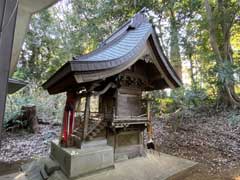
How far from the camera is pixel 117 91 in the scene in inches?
164

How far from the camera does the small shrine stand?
3.37 meters

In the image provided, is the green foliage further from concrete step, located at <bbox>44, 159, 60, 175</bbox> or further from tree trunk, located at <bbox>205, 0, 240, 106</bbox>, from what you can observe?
tree trunk, located at <bbox>205, 0, 240, 106</bbox>

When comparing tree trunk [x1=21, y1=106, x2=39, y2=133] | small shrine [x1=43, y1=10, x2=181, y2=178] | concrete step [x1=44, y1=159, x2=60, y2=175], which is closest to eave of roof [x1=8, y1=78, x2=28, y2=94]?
small shrine [x1=43, y1=10, x2=181, y2=178]

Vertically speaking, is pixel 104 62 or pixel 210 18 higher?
pixel 210 18

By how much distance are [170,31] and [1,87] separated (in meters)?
8.13

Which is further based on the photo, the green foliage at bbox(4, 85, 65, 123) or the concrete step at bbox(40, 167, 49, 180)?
the green foliage at bbox(4, 85, 65, 123)

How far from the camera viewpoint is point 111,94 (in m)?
4.23

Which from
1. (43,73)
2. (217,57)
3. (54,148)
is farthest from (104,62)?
(43,73)

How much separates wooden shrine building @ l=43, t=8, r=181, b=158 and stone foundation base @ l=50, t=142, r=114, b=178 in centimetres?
25

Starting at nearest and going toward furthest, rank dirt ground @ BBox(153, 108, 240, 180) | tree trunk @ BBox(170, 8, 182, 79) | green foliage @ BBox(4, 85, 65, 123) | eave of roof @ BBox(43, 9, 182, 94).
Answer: eave of roof @ BBox(43, 9, 182, 94) < dirt ground @ BBox(153, 108, 240, 180) < tree trunk @ BBox(170, 8, 182, 79) < green foliage @ BBox(4, 85, 65, 123)

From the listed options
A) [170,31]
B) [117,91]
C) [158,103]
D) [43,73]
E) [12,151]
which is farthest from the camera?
[43,73]

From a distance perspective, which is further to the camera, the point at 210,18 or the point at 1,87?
the point at 210,18

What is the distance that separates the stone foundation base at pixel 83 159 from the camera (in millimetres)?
3314

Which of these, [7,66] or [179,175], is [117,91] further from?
[7,66]
